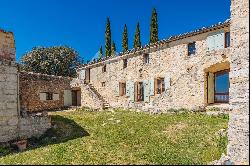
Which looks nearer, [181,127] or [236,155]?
[236,155]

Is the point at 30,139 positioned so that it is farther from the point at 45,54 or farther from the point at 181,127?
the point at 45,54

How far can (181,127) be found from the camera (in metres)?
15.5

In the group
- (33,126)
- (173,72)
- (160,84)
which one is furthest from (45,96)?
(33,126)

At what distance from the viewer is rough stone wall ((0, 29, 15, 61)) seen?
14445 millimetres

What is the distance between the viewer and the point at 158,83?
86.0 ft

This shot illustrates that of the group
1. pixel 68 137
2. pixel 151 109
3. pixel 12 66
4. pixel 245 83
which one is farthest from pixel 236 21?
pixel 151 109

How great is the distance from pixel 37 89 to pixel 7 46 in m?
13.2

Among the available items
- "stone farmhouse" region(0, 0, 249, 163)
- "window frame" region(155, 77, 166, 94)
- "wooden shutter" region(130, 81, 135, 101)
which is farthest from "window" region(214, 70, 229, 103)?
"wooden shutter" region(130, 81, 135, 101)

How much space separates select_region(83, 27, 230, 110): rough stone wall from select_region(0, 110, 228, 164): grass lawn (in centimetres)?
296

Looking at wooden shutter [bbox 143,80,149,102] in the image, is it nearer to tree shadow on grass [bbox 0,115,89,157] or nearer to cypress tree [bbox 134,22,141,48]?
tree shadow on grass [bbox 0,115,89,157]

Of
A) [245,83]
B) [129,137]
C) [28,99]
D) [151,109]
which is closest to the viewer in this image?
[245,83]

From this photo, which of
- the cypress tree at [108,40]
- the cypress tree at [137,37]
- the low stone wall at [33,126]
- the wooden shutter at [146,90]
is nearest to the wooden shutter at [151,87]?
the wooden shutter at [146,90]

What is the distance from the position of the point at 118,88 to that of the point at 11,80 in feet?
52.4

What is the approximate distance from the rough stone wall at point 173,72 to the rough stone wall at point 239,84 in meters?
9.13
